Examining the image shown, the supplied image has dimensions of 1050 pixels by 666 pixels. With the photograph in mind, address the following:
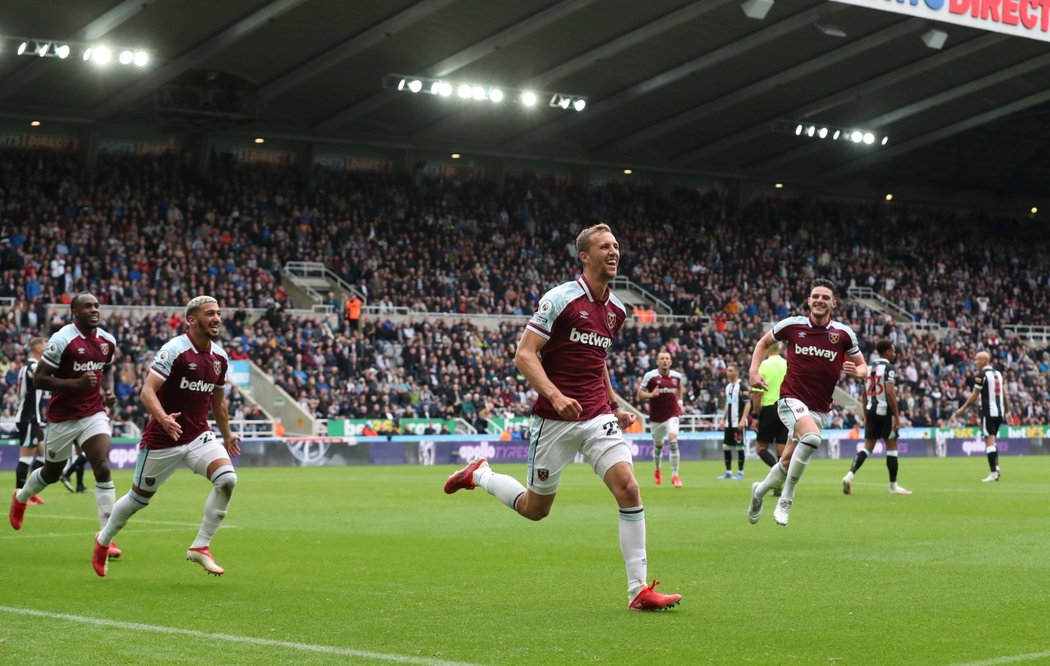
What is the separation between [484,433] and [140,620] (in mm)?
31873

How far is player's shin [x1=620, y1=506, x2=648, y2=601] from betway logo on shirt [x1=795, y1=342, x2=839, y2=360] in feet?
20.8

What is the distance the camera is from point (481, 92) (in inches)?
1805

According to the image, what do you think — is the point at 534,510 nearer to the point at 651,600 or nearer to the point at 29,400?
the point at 651,600

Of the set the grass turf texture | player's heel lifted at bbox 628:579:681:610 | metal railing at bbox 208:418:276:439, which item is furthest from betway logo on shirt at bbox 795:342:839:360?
metal railing at bbox 208:418:276:439

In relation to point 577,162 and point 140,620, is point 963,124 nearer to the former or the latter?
point 577,162

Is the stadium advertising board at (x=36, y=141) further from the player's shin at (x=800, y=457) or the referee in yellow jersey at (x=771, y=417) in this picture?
the player's shin at (x=800, y=457)

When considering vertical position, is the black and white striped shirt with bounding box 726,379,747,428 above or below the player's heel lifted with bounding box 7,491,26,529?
above

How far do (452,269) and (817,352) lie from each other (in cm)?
3515

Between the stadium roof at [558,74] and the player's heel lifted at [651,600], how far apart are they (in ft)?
101

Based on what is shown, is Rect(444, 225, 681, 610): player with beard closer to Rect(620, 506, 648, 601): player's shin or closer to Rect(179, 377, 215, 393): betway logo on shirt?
Rect(620, 506, 648, 601): player's shin

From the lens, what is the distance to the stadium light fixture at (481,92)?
4474cm

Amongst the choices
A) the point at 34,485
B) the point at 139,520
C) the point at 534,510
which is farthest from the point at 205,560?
the point at 139,520

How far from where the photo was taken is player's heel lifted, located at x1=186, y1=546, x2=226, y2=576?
10438 millimetres

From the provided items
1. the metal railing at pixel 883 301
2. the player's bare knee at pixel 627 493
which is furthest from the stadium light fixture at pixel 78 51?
the player's bare knee at pixel 627 493
